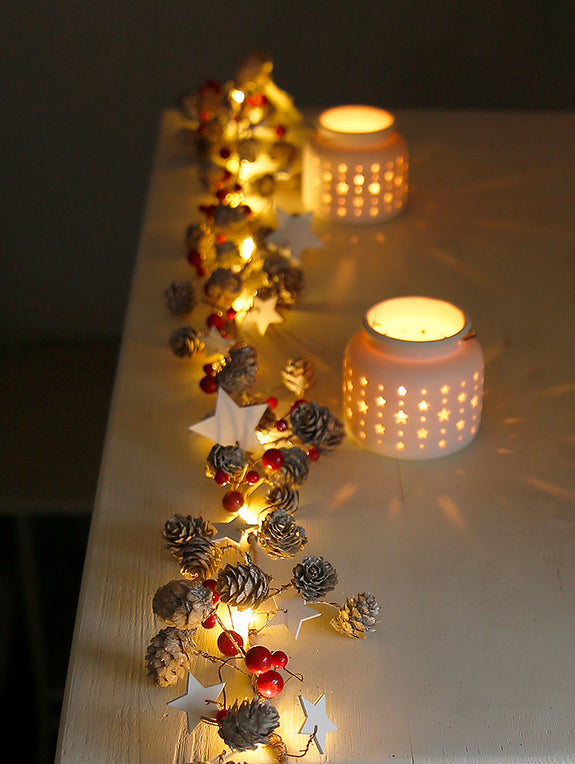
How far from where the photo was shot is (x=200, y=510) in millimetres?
872

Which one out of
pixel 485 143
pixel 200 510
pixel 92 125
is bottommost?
pixel 200 510

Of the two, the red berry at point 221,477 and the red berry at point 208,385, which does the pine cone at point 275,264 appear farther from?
the red berry at point 221,477

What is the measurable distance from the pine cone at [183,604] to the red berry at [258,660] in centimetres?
5

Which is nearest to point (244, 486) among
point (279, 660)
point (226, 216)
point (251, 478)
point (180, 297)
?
point (251, 478)

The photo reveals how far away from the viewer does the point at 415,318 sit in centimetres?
101

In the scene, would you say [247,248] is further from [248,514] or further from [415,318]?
[248,514]

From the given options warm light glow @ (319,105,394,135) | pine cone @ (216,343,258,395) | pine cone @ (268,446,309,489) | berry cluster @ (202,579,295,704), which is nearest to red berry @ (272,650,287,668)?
berry cluster @ (202,579,295,704)

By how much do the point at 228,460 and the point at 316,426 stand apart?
0.10m

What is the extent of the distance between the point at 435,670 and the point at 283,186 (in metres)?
1.01

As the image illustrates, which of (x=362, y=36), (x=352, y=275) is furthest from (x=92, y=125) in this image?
(x=352, y=275)

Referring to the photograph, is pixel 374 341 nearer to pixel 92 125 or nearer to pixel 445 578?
pixel 445 578

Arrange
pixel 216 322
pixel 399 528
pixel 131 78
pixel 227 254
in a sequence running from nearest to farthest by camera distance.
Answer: pixel 399 528
pixel 216 322
pixel 227 254
pixel 131 78

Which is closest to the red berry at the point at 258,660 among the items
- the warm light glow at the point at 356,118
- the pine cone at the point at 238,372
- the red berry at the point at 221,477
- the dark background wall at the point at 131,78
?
the red berry at the point at 221,477

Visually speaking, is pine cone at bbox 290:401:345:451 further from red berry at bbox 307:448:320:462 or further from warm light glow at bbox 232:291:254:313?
warm light glow at bbox 232:291:254:313
